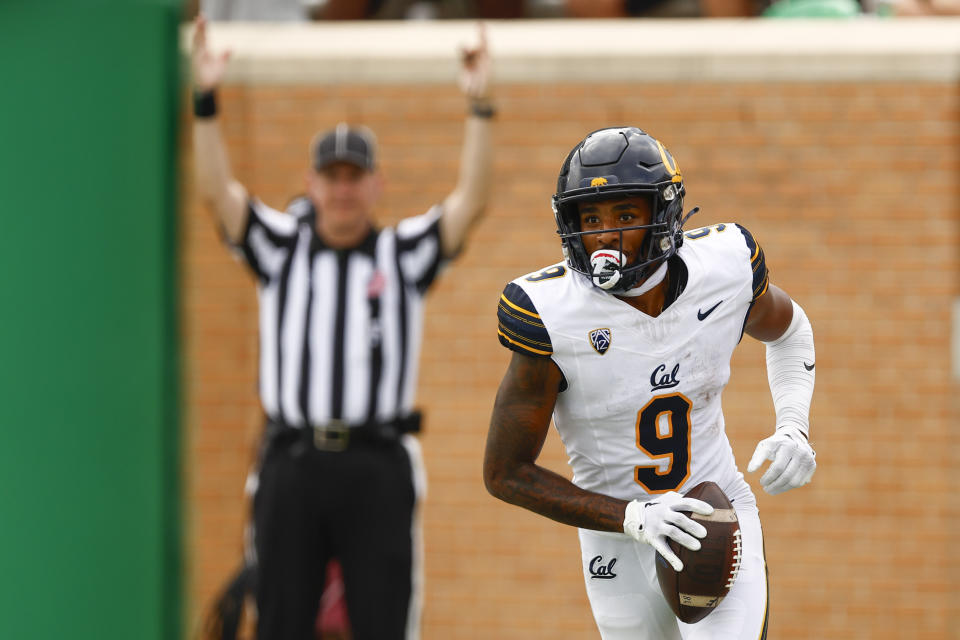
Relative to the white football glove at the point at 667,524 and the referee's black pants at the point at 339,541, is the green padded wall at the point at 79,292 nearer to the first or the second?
the referee's black pants at the point at 339,541

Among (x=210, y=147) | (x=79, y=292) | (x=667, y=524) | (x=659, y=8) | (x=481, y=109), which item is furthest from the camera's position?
(x=659, y=8)

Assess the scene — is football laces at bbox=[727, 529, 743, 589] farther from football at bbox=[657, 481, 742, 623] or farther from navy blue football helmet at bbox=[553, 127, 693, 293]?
navy blue football helmet at bbox=[553, 127, 693, 293]

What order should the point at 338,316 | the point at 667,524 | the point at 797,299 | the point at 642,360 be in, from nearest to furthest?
the point at 667,524
the point at 642,360
the point at 338,316
the point at 797,299

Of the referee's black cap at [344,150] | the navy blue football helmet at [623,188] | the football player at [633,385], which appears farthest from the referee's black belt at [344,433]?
the navy blue football helmet at [623,188]

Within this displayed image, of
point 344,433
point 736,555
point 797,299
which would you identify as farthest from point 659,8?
point 736,555

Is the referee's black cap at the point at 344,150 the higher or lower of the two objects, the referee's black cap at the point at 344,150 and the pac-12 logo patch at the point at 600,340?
the higher

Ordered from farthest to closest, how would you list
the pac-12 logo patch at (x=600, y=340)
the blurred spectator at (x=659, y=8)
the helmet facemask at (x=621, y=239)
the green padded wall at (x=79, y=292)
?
the blurred spectator at (x=659, y=8) < the green padded wall at (x=79, y=292) < the pac-12 logo patch at (x=600, y=340) < the helmet facemask at (x=621, y=239)

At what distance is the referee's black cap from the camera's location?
4641 mm

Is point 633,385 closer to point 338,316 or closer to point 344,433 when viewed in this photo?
point 344,433

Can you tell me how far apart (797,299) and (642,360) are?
129 inches

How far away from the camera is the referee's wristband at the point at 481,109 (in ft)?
14.7

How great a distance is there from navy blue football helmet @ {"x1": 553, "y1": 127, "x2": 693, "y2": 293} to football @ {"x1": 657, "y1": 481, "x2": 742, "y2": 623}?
0.54m

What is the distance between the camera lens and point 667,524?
2650mm

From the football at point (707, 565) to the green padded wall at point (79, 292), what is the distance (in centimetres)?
148
